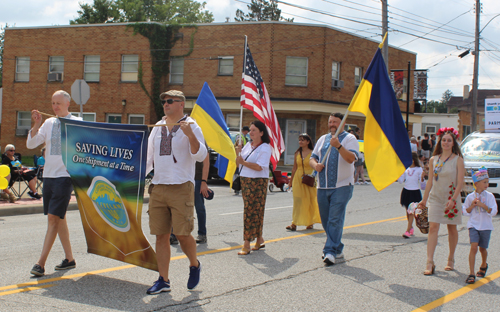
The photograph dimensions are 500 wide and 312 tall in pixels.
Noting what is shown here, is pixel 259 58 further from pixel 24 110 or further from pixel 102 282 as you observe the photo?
pixel 102 282

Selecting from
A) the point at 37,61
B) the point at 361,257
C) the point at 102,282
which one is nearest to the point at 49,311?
the point at 102,282

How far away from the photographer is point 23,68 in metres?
32.0

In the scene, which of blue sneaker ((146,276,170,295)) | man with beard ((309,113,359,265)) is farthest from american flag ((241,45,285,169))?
blue sneaker ((146,276,170,295))

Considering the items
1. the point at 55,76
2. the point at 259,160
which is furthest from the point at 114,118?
Answer: the point at 259,160

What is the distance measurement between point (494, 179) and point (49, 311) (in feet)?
38.9

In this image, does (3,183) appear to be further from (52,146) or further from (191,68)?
(191,68)

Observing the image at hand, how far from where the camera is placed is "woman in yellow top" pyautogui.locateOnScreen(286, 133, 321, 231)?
29.8 ft

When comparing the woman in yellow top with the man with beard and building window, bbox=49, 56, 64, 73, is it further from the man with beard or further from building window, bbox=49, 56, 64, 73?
building window, bbox=49, 56, 64, 73

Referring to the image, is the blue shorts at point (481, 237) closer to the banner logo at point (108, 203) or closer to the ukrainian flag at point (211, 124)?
the ukrainian flag at point (211, 124)

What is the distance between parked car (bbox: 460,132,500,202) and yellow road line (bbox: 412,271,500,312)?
21.9ft

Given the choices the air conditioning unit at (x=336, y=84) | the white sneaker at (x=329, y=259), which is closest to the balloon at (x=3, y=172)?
the white sneaker at (x=329, y=259)

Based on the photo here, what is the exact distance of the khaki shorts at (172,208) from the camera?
4.86 m

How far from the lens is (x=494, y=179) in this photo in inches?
509

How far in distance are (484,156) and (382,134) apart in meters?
8.83
